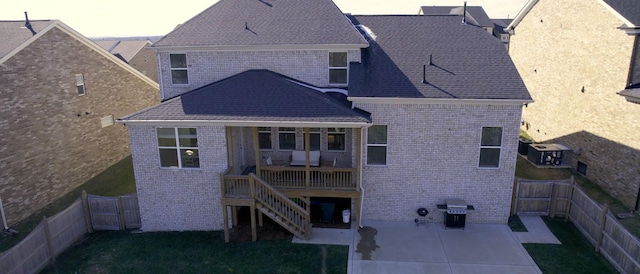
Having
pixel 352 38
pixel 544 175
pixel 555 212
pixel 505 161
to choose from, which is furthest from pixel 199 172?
pixel 544 175

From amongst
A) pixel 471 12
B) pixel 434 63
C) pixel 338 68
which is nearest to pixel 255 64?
pixel 338 68

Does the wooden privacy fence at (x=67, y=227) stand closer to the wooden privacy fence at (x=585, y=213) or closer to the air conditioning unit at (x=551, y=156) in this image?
the wooden privacy fence at (x=585, y=213)

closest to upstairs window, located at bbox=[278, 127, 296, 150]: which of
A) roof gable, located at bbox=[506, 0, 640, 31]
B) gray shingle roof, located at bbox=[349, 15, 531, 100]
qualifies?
gray shingle roof, located at bbox=[349, 15, 531, 100]

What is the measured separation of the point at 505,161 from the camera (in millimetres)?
13914

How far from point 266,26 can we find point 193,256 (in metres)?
9.26

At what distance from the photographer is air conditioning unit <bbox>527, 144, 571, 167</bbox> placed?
757 inches

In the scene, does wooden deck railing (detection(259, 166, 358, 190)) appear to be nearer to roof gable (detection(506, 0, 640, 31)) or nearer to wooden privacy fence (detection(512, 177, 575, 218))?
wooden privacy fence (detection(512, 177, 575, 218))

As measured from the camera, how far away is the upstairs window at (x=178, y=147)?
13539 mm

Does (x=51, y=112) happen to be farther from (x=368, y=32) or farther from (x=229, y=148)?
(x=368, y=32)

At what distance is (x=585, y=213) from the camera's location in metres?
13.3

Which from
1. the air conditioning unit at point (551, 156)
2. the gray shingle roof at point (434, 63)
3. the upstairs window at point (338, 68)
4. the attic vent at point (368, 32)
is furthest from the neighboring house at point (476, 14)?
the upstairs window at point (338, 68)

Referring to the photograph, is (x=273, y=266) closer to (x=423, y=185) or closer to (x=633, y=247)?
(x=423, y=185)

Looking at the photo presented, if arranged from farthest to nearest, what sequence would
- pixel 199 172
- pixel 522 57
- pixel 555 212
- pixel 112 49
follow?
pixel 112 49, pixel 522 57, pixel 555 212, pixel 199 172

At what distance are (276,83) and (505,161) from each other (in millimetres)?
8642
